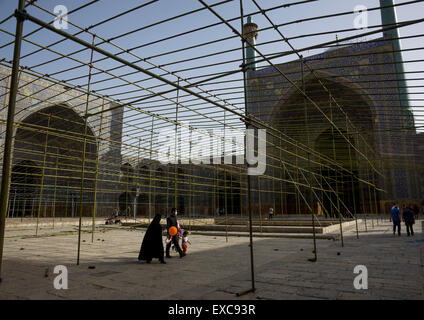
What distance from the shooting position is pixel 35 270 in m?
5.41

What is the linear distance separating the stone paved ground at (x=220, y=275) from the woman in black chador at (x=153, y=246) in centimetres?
18

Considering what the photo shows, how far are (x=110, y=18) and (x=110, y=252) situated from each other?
225 inches

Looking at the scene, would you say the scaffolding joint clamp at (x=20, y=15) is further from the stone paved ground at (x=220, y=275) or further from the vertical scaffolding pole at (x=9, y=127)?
the stone paved ground at (x=220, y=275)

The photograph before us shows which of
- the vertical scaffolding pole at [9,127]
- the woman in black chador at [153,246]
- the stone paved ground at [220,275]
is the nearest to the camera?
the vertical scaffolding pole at [9,127]

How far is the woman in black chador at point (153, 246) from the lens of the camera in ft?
20.7

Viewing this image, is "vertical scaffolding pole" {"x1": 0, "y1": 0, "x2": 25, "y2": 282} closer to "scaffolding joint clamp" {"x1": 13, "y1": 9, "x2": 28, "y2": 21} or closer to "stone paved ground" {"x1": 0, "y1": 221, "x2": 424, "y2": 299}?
"scaffolding joint clamp" {"x1": 13, "y1": 9, "x2": 28, "y2": 21}

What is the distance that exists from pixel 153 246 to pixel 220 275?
207cm

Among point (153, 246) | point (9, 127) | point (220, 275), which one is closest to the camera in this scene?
point (9, 127)

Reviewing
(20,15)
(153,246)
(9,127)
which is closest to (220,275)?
(153,246)

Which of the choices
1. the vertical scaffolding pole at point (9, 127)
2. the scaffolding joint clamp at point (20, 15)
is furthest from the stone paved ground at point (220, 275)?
the scaffolding joint clamp at point (20, 15)

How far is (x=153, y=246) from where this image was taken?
6406 millimetres

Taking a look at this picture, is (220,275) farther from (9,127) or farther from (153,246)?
(9,127)
